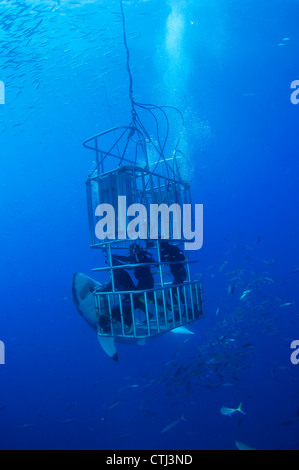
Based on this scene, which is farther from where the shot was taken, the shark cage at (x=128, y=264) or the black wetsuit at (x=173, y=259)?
the black wetsuit at (x=173, y=259)

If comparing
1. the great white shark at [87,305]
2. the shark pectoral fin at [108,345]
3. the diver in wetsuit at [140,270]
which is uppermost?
the diver in wetsuit at [140,270]

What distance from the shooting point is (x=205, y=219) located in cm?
1288

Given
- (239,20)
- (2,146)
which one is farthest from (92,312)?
(2,146)

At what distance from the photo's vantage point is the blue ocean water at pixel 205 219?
34.4ft

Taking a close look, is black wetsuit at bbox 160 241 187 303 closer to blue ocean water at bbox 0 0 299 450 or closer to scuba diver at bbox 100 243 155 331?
scuba diver at bbox 100 243 155 331

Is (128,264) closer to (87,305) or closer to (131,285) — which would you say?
(131,285)

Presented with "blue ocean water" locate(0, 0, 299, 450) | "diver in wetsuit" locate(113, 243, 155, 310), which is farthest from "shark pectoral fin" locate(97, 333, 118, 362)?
"blue ocean water" locate(0, 0, 299, 450)

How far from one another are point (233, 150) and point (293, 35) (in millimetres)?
5953

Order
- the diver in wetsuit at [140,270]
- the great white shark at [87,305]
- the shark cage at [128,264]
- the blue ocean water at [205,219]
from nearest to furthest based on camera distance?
the shark cage at [128,264]
the diver in wetsuit at [140,270]
the great white shark at [87,305]
the blue ocean water at [205,219]

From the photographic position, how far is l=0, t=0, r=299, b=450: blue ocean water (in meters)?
10.5

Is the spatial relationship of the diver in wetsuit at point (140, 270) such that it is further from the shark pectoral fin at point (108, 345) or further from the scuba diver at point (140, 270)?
the shark pectoral fin at point (108, 345)

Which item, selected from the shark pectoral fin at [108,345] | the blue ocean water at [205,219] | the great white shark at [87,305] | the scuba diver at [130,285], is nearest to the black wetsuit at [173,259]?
the scuba diver at [130,285]
